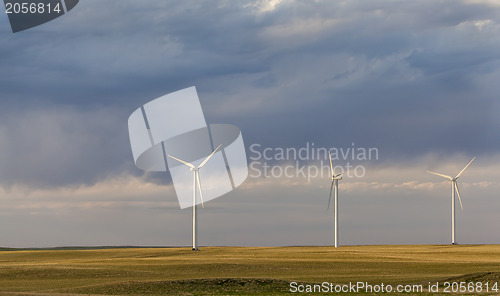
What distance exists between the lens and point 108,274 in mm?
60125

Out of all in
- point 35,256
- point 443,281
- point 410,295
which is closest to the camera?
point 410,295

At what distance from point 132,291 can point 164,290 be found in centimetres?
218

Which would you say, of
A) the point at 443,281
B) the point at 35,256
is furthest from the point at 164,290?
the point at 35,256

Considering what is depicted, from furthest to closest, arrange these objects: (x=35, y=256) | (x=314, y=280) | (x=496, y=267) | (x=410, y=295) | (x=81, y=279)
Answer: (x=35, y=256) < (x=496, y=267) < (x=81, y=279) < (x=314, y=280) < (x=410, y=295)

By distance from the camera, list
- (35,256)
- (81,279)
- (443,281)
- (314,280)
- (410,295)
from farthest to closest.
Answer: (35,256) → (81,279) → (314,280) → (443,281) → (410,295)

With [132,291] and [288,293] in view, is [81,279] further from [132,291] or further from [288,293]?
[288,293]

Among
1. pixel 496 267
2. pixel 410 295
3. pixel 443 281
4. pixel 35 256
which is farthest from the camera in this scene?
pixel 35 256

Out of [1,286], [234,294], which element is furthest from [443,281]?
[1,286]

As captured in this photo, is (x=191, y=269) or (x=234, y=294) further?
(x=191, y=269)

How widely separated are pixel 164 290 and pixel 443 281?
1995 cm

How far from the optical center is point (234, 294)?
44.1 metres

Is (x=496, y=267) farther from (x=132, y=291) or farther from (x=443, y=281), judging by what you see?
(x=132, y=291)

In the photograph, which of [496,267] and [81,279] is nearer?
[81,279]

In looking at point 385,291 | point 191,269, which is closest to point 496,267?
point 385,291
